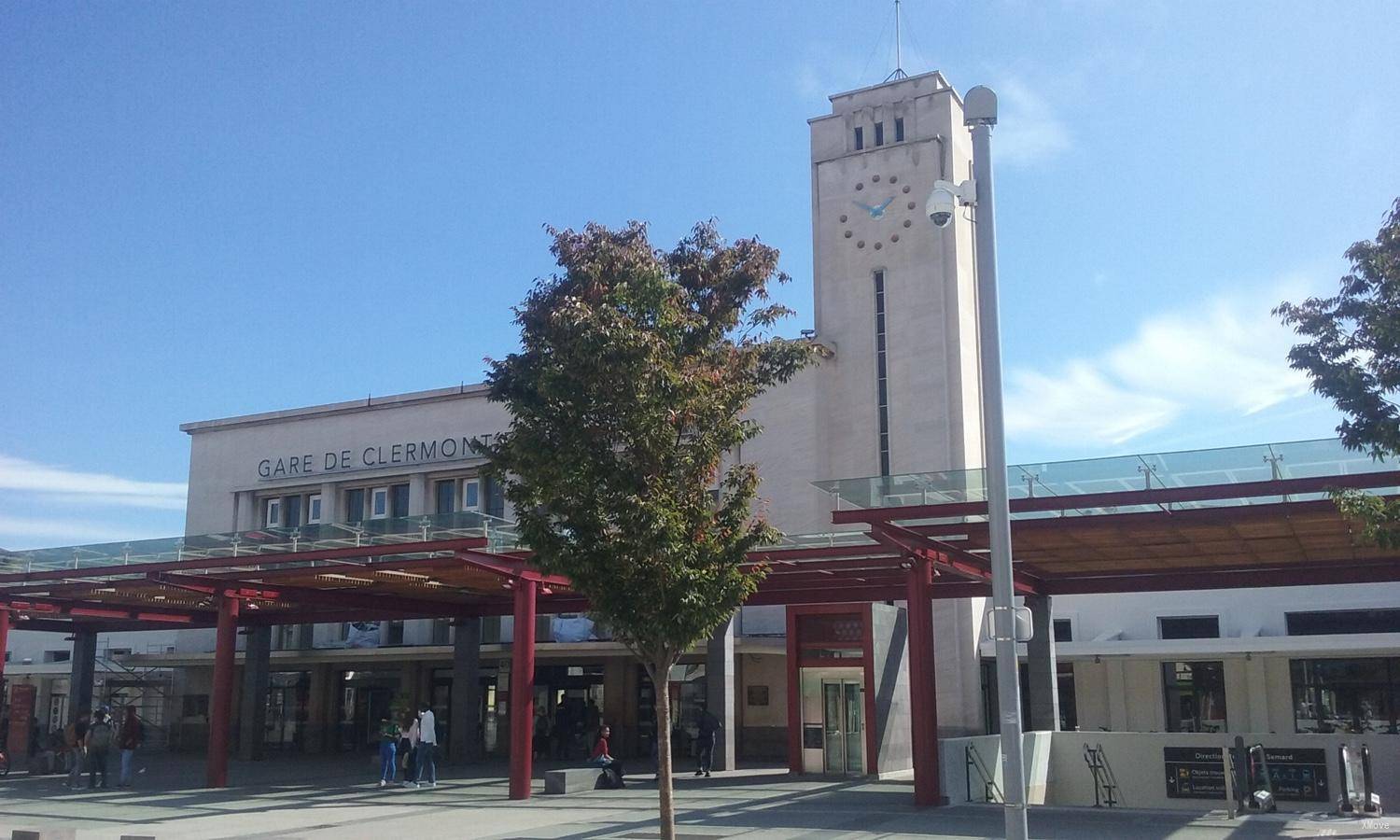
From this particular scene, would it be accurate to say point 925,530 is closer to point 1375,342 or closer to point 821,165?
point 1375,342

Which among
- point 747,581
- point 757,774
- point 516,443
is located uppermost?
point 516,443

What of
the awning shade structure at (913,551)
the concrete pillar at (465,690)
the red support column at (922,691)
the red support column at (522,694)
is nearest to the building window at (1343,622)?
the awning shade structure at (913,551)

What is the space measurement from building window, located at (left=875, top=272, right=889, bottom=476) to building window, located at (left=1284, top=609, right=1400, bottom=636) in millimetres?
12101

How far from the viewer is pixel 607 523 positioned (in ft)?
41.2

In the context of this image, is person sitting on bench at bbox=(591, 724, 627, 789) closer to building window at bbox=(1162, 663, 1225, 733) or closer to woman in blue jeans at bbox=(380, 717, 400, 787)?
woman in blue jeans at bbox=(380, 717, 400, 787)

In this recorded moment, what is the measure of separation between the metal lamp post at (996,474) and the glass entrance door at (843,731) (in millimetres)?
18101

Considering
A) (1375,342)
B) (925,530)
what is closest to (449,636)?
(925,530)

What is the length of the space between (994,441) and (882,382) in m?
26.7

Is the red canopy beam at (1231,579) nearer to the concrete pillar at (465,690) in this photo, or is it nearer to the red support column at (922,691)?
the red support column at (922,691)

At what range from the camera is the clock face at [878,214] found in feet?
126

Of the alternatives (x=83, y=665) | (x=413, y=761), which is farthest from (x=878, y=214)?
(x=83, y=665)

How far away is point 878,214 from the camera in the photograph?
38688 millimetres

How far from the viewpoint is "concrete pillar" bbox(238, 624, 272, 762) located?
38.7 meters

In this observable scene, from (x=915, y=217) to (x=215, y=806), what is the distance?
25782 mm
